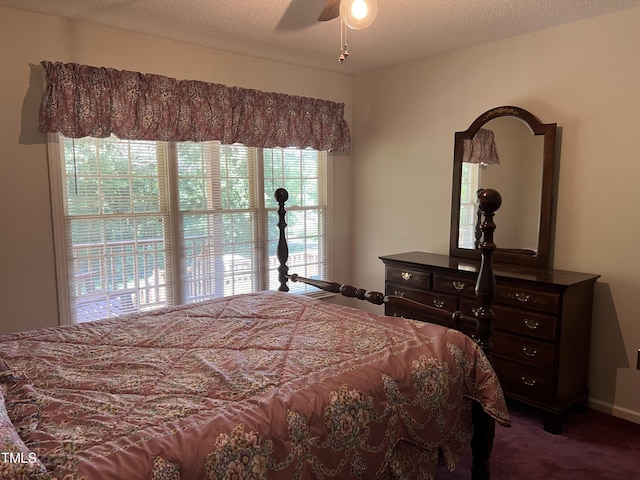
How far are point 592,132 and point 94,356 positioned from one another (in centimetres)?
306

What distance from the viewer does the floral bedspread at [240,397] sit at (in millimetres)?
1229

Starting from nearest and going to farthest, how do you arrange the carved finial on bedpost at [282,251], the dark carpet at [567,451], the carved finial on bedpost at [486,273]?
the carved finial on bedpost at [486,273]
the dark carpet at [567,451]
the carved finial on bedpost at [282,251]

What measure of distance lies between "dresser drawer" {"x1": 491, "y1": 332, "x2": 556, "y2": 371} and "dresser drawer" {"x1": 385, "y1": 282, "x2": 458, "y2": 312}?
37cm

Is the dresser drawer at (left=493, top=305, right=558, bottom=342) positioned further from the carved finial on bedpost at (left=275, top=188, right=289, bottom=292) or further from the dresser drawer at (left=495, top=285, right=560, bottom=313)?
the carved finial on bedpost at (left=275, top=188, right=289, bottom=292)

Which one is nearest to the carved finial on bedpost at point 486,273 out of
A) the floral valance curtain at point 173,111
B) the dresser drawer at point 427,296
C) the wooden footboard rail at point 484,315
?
the wooden footboard rail at point 484,315

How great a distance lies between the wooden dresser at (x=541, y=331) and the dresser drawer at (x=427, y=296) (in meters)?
0.02

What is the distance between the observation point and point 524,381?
2.85m

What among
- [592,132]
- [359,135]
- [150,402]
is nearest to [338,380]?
[150,402]

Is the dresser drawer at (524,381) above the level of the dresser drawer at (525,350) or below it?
below

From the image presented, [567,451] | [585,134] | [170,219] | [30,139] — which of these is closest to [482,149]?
[585,134]

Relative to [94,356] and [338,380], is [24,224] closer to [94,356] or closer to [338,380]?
[94,356]

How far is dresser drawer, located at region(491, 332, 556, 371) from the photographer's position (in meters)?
2.74

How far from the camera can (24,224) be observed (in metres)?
2.90

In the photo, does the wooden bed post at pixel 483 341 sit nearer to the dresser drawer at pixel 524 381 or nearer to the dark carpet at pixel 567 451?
the dark carpet at pixel 567 451
